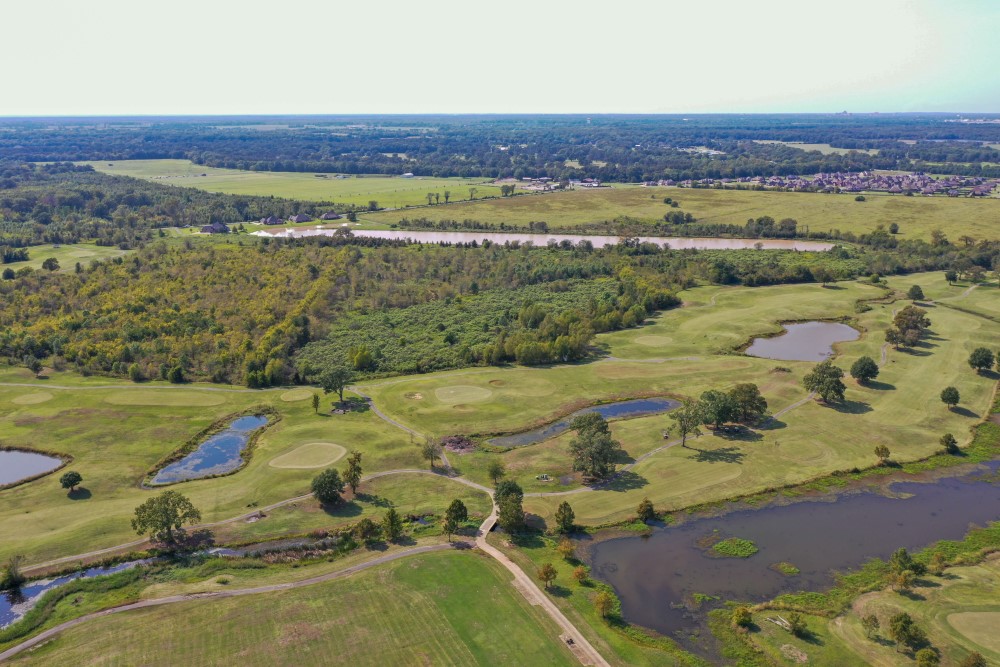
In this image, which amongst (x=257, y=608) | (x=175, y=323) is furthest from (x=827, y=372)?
(x=175, y=323)

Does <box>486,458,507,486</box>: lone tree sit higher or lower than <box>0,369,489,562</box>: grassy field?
higher

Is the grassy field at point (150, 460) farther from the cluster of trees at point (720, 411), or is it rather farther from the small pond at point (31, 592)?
the cluster of trees at point (720, 411)

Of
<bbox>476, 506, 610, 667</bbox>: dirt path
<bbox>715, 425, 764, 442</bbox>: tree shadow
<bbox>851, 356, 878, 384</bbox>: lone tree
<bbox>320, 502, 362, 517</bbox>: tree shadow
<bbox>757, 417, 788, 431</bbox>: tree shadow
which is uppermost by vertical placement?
<bbox>851, 356, 878, 384</bbox>: lone tree

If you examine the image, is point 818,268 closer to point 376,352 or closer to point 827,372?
point 827,372

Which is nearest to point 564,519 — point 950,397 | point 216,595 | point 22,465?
point 216,595

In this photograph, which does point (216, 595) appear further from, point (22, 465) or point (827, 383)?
point (827, 383)

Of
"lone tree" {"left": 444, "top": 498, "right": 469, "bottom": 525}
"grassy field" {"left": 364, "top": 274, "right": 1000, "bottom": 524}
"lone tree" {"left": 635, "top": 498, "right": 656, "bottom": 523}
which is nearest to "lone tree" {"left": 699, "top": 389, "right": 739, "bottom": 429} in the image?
"grassy field" {"left": 364, "top": 274, "right": 1000, "bottom": 524}

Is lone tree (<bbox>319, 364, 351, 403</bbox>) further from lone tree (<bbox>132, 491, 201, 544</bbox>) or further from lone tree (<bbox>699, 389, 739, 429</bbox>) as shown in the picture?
lone tree (<bbox>699, 389, 739, 429</bbox>)
